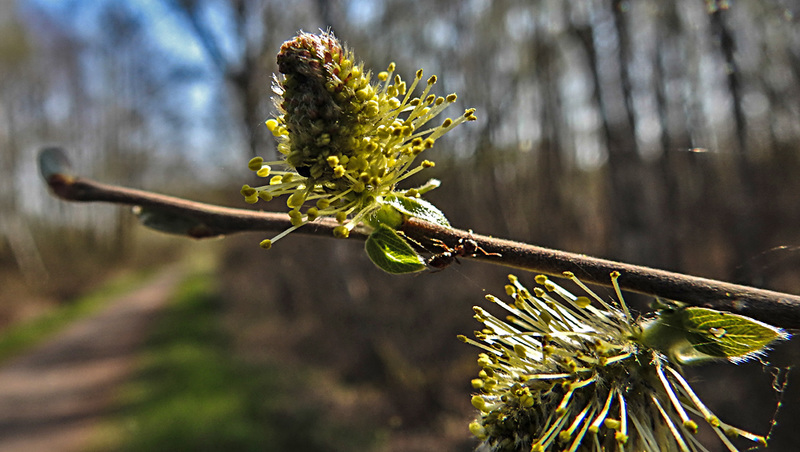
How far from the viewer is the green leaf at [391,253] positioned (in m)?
0.76

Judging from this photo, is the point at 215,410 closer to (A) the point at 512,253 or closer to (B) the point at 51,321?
(A) the point at 512,253

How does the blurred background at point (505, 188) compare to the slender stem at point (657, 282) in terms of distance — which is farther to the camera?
the blurred background at point (505, 188)

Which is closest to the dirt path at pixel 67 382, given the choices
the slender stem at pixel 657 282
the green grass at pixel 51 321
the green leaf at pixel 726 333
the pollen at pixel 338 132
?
the green grass at pixel 51 321

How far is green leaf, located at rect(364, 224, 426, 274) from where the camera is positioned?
2.50ft

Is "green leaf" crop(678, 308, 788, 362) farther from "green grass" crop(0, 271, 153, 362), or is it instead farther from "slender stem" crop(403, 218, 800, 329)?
"green grass" crop(0, 271, 153, 362)

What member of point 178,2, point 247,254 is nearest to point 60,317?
point 247,254

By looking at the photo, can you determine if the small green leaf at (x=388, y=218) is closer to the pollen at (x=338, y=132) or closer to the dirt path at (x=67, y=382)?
the pollen at (x=338, y=132)

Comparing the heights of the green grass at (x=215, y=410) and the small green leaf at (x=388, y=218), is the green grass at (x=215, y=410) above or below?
above

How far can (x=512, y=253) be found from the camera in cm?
75

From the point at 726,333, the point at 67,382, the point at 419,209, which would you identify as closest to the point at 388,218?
the point at 419,209

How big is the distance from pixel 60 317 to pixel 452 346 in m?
13.3

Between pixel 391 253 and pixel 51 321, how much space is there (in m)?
16.6

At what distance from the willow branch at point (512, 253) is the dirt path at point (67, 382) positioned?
739cm

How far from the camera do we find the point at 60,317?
14625 millimetres
